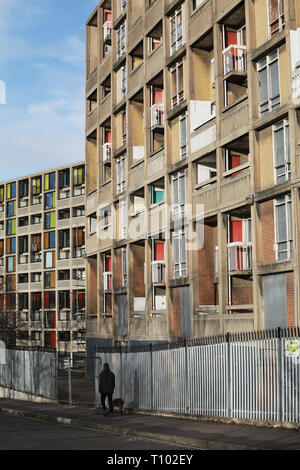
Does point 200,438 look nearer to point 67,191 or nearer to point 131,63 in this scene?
point 131,63

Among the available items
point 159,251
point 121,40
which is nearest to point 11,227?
point 121,40

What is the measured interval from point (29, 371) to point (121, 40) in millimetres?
20273

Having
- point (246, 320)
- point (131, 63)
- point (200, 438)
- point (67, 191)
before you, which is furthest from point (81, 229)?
point (200, 438)

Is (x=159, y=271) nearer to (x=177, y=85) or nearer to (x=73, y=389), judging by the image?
(x=73, y=389)

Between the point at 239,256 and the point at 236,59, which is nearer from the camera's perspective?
the point at 239,256

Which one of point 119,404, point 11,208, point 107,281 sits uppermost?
point 11,208

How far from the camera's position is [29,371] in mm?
31906

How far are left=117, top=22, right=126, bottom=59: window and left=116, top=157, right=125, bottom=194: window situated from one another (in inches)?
248

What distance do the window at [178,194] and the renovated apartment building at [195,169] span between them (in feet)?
0.19

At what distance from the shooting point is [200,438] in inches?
575

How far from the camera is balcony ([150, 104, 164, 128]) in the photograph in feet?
113

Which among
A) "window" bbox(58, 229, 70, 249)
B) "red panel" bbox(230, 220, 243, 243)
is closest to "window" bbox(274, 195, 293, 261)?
"red panel" bbox(230, 220, 243, 243)

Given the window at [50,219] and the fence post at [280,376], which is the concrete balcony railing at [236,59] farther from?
the window at [50,219]

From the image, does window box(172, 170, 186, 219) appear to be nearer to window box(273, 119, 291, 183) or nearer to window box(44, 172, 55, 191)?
window box(273, 119, 291, 183)
